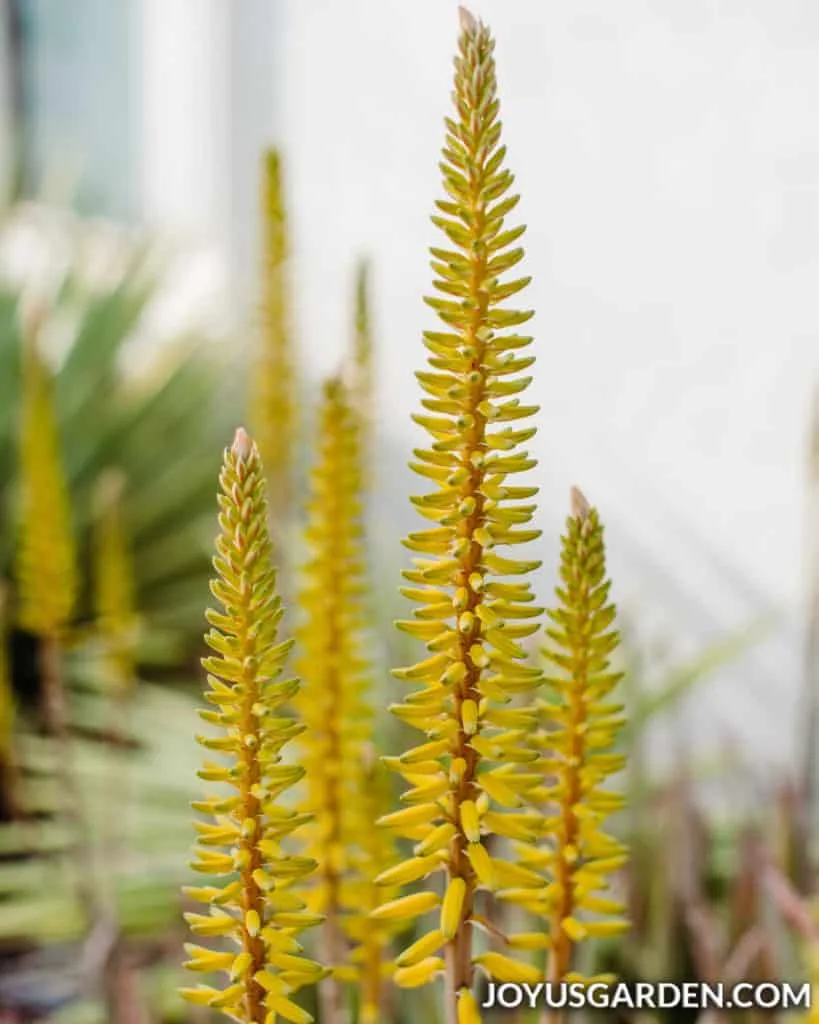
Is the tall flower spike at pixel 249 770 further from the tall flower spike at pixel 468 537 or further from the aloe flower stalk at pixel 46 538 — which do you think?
the aloe flower stalk at pixel 46 538

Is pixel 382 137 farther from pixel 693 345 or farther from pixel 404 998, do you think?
pixel 404 998

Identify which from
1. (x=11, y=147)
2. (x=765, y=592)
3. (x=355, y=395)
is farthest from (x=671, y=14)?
(x=11, y=147)

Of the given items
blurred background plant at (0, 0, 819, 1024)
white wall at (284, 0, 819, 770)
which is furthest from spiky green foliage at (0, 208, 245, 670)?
white wall at (284, 0, 819, 770)

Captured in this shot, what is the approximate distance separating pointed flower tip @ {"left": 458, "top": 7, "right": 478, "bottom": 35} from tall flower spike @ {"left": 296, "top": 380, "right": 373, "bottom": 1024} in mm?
98

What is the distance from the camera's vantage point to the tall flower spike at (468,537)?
163 millimetres

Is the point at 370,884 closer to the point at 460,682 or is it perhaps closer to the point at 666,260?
the point at 460,682

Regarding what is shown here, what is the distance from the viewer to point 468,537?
176 mm

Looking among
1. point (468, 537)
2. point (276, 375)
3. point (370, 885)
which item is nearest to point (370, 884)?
point (370, 885)

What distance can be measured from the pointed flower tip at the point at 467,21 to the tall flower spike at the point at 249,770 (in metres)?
0.06

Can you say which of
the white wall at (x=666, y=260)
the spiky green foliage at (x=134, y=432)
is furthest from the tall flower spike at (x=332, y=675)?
the spiky green foliage at (x=134, y=432)

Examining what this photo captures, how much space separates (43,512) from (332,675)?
→ 0.23 meters

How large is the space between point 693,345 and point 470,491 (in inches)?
39.0

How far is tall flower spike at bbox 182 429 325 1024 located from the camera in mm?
161

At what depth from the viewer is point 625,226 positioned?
3.76 feet
